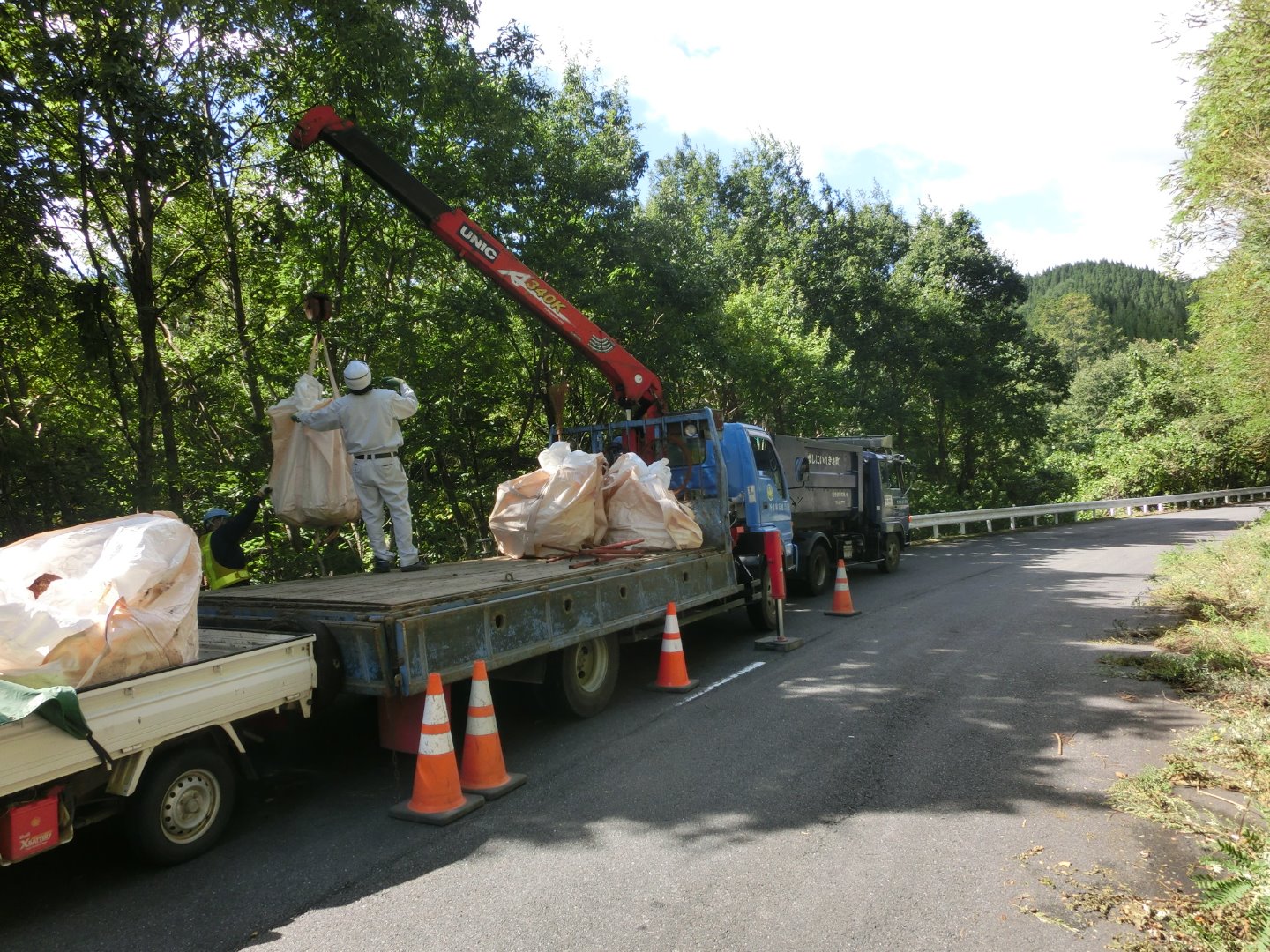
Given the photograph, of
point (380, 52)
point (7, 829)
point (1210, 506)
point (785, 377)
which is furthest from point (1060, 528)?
point (7, 829)

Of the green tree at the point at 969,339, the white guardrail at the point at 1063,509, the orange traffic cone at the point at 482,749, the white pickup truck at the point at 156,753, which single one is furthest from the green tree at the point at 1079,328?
the white pickup truck at the point at 156,753

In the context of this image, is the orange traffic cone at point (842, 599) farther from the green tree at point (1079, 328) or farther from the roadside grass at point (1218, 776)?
the green tree at point (1079, 328)

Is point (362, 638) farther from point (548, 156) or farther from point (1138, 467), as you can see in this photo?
point (1138, 467)

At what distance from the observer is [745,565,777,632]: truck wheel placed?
9797mm

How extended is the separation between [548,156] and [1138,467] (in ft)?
120

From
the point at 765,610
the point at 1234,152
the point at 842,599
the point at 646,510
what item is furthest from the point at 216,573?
the point at 1234,152

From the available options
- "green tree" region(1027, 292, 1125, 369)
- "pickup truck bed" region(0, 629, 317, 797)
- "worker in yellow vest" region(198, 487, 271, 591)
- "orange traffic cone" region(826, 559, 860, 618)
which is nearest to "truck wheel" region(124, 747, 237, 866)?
"pickup truck bed" region(0, 629, 317, 797)

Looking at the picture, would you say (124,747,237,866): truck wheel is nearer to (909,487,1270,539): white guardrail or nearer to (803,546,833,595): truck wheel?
(803,546,833,595): truck wheel

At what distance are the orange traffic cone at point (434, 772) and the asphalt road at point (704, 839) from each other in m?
0.11

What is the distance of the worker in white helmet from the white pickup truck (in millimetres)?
2782

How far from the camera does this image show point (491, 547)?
10.6 metres

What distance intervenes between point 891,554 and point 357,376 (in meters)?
12.4

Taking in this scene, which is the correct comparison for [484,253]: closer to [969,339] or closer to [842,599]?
[842,599]

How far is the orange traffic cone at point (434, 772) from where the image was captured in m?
4.50
